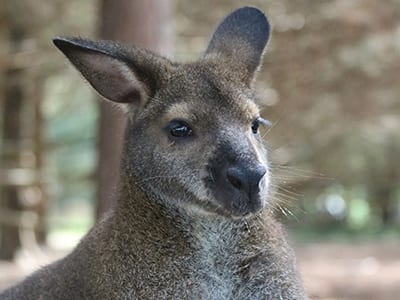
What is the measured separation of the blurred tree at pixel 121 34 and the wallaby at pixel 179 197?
2.89 meters

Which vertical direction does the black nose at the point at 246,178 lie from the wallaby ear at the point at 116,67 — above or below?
below

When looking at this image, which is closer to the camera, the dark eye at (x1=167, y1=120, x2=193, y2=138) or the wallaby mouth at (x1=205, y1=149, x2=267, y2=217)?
the wallaby mouth at (x1=205, y1=149, x2=267, y2=217)

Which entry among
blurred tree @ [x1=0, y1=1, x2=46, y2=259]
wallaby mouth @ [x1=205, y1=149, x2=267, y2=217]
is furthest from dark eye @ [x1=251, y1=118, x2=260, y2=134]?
blurred tree @ [x1=0, y1=1, x2=46, y2=259]

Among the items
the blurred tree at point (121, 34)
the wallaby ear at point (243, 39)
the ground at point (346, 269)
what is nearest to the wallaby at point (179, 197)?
the wallaby ear at point (243, 39)

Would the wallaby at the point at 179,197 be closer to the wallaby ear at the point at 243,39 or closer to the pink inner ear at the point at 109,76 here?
the pink inner ear at the point at 109,76

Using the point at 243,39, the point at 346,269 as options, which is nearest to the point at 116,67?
the point at 243,39

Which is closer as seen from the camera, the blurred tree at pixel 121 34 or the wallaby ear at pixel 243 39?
the wallaby ear at pixel 243 39

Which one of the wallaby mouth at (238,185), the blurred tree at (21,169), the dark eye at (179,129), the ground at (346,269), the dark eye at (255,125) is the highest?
the blurred tree at (21,169)

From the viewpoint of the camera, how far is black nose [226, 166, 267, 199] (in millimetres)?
3803

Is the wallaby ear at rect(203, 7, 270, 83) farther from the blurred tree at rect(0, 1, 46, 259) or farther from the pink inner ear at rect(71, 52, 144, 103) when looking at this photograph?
the blurred tree at rect(0, 1, 46, 259)

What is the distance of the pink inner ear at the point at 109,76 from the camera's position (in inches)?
167

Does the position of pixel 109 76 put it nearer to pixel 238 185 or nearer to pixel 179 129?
pixel 179 129

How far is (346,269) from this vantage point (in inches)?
618

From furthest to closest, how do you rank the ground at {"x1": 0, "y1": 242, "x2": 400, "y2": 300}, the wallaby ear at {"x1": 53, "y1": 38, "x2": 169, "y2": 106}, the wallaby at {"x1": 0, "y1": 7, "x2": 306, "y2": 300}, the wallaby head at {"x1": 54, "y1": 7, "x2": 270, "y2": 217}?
the ground at {"x1": 0, "y1": 242, "x2": 400, "y2": 300}
the wallaby ear at {"x1": 53, "y1": 38, "x2": 169, "y2": 106}
the wallaby at {"x1": 0, "y1": 7, "x2": 306, "y2": 300}
the wallaby head at {"x1": 54, "y1": 7, "x2": 270, "y2": 217}
